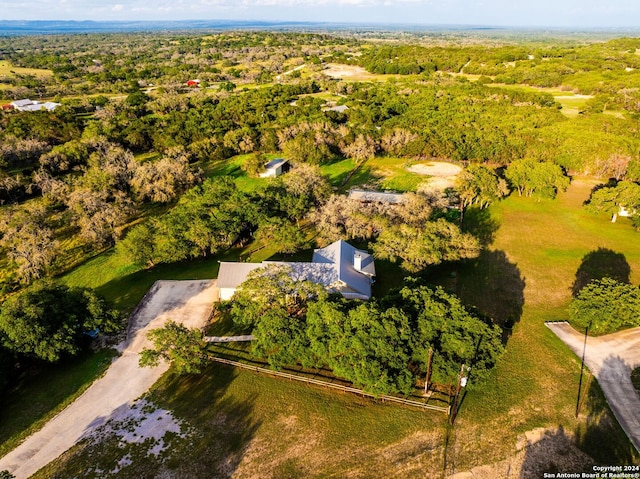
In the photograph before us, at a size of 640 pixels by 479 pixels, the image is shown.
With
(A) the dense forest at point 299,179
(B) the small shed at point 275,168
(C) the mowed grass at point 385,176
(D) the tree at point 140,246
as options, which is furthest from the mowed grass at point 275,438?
(B) the small shed at point 275,168

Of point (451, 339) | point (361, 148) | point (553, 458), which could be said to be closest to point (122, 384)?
point (451, 339)

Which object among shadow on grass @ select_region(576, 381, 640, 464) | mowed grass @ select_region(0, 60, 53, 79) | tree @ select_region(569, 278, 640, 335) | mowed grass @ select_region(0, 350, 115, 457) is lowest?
mowed grass @ select_region(0, 350, 115, 457)

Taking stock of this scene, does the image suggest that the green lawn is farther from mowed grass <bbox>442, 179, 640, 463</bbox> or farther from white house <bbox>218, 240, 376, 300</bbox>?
white house <bbox>218, 240, 376, 300</bbox>

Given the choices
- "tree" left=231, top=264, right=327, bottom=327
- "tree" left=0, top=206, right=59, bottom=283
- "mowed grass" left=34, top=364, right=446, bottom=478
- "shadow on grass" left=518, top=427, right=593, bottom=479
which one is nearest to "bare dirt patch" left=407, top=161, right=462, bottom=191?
"tree" left=231, top=264, right=327, bottom=327

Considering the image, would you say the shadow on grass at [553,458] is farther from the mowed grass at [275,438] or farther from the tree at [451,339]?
the mowed grass at [275,438]

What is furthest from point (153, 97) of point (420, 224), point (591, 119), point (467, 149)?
point (591, 119)

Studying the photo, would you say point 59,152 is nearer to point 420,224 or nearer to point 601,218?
point 420,224

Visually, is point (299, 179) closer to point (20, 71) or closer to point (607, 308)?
point (607, 308)

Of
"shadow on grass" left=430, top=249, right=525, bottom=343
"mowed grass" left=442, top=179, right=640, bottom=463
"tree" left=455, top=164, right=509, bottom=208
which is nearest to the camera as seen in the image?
"mowed grass" left=442, top=179, right=640, bottom=463
